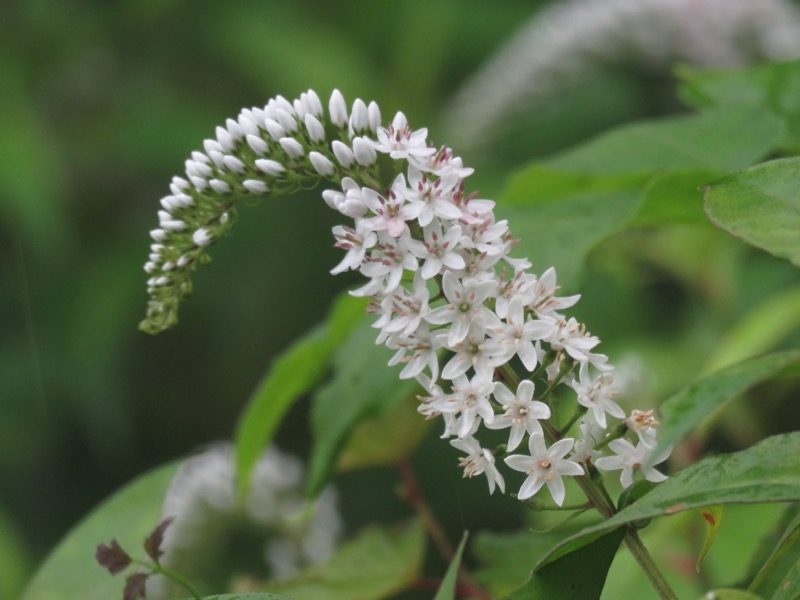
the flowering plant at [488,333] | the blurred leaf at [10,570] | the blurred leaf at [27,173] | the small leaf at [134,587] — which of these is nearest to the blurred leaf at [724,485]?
the flowering plant at [488,333]

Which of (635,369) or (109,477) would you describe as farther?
(109,477)

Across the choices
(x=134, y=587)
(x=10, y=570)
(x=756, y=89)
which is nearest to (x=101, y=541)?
(x=134, y=587)

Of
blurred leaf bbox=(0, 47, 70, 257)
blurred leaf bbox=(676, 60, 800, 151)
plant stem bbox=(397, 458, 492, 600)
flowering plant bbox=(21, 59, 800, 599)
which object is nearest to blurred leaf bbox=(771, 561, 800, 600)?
flowering plant bbox=(21, 59, 800, 599)

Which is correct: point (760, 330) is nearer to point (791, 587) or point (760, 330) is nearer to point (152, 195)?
point (791, 587)

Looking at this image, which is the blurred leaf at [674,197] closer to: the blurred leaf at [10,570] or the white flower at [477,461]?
the white flower at [477,461]

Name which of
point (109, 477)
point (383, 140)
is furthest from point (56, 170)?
point (383, 140)

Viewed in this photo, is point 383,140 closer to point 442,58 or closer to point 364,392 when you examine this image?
point 364,392
